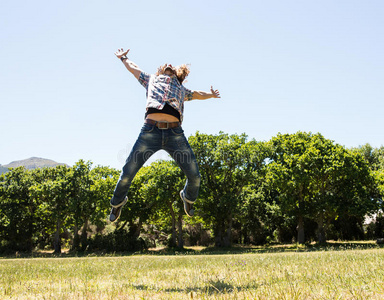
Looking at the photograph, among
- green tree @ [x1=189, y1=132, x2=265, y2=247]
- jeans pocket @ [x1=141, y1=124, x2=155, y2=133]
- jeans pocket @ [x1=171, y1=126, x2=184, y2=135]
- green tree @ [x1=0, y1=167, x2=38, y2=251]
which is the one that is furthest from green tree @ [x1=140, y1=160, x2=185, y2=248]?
jeans pocket @ [x1=141, y1=124, x2=155, y2=133]

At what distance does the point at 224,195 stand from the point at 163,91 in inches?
1259

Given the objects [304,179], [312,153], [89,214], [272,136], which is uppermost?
[272,136]

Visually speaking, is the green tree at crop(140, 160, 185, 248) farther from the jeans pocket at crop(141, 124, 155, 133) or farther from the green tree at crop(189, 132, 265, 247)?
the jeans pocket at crop(141, 124, 155, 133)

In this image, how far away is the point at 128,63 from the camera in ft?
22.2

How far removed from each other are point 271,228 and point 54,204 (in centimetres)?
3191

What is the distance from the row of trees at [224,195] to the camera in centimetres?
3481

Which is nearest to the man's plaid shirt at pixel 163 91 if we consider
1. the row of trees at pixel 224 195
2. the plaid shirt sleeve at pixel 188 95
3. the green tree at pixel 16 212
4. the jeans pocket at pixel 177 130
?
the plaid shirt sleeve at pixel 188 95

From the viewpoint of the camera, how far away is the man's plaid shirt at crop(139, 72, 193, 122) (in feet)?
19.3

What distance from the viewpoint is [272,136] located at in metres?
42.0

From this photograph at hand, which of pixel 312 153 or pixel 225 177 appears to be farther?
pixel 225 177

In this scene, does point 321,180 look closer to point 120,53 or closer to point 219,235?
point 219,235

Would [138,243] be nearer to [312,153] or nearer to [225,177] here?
[225,177]

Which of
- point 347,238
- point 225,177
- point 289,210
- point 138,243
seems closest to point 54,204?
point 138,243

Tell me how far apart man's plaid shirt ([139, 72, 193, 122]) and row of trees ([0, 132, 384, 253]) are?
99.4 ft
